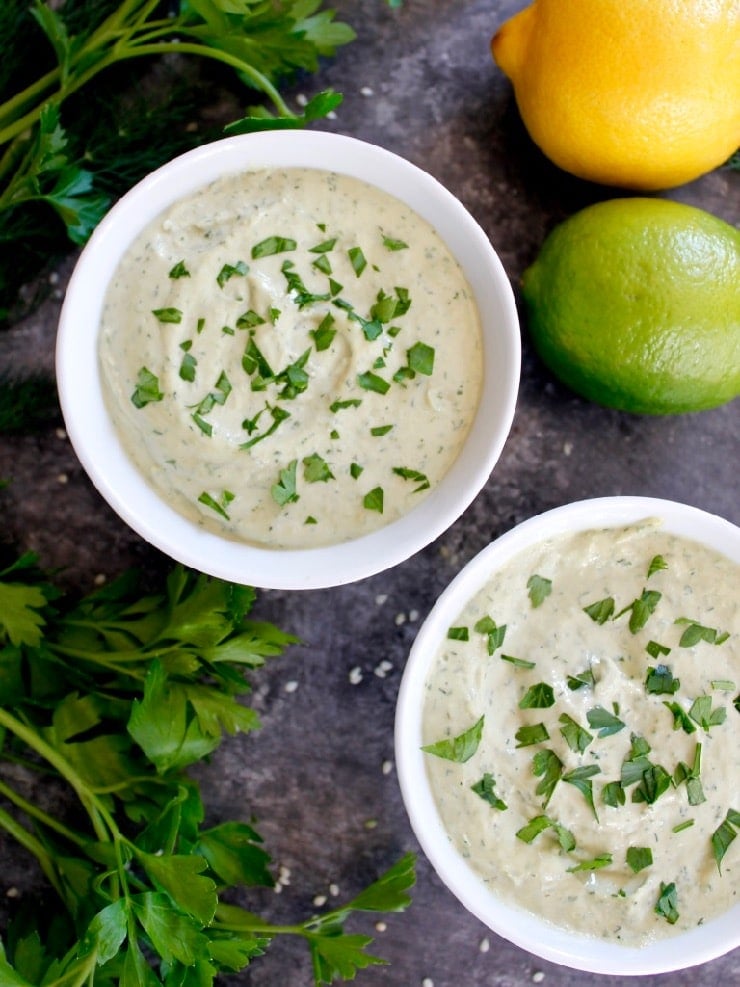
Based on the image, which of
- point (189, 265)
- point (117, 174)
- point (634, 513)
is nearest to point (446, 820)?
point (634, 513)

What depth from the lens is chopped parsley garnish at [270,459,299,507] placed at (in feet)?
4.71

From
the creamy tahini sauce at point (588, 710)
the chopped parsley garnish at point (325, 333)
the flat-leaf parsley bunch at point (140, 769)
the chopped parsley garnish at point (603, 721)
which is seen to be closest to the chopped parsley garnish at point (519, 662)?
the creamy tahini sauce at point (588, 710)

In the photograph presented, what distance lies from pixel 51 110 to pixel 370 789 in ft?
4.02

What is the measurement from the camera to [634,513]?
5.05ft

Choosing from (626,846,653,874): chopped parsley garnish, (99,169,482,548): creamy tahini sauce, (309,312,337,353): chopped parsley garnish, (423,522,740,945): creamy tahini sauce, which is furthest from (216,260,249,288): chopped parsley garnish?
(626,846,653,874): chopped parsley garnish

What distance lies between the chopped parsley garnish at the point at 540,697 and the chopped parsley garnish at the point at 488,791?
0.13m

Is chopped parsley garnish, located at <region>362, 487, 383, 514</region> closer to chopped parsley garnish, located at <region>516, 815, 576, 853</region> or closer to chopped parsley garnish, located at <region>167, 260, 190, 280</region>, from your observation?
Answer: chopped parsley garnish, located at <region>167, 260, 190, 280</region>

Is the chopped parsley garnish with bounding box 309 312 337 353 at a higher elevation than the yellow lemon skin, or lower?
lower

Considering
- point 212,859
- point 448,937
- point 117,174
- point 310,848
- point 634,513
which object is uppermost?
point 117,174

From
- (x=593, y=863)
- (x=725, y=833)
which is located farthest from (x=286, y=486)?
(x=725, y=833)

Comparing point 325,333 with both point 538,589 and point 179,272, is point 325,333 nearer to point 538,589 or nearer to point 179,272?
point 179,272

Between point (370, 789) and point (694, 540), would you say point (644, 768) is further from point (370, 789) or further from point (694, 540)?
point (370, 789)

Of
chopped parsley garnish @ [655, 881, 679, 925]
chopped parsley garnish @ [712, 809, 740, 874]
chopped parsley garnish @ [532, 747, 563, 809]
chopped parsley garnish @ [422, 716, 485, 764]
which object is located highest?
chopped parsley garnish @ [422, 716, 485, 764]

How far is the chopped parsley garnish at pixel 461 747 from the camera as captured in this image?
4.91 feet
